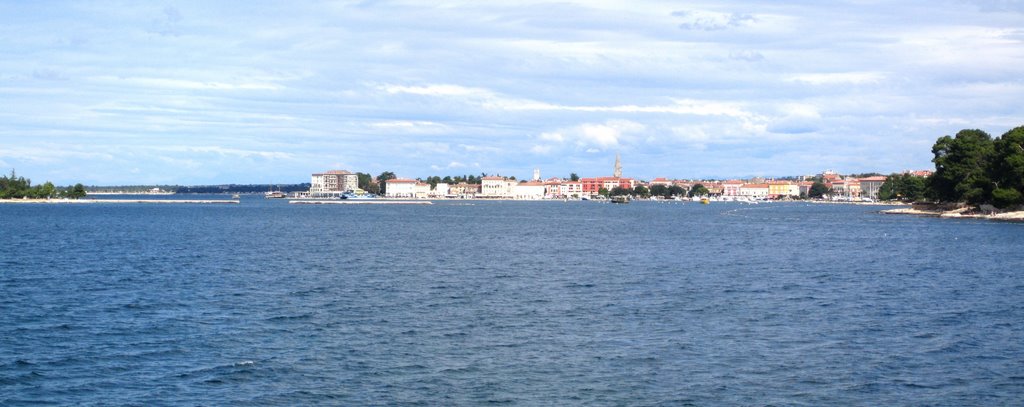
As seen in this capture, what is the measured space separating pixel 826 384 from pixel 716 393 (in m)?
2.18

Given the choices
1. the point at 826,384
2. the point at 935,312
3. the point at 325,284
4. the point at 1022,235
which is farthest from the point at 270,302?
the point at 1022,235

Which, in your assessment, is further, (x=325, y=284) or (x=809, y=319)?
(x=325, y=284)

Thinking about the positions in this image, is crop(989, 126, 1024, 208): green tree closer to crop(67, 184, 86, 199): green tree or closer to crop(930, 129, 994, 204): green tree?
crop(930, 129, 994, 204): green tree

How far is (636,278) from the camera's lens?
33219 millimetres

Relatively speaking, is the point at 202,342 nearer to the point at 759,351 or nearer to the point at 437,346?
the point at 437,346

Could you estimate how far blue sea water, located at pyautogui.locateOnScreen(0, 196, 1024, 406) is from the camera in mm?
16234

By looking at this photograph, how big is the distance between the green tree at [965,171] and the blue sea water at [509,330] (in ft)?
165

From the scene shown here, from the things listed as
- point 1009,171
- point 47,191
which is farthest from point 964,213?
point 47,191

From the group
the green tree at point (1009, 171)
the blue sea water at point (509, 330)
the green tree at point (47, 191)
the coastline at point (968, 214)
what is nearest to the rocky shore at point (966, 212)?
the coastline at point (968, 214)

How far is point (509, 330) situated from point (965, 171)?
83831mm

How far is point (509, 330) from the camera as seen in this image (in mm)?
21766

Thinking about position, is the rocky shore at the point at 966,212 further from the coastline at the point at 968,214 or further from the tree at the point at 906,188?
the tree at the point at 906,188

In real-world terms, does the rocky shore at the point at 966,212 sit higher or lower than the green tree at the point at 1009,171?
lower

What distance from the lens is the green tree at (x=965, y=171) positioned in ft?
288
